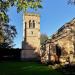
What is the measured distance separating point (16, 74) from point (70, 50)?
18188 millimetres

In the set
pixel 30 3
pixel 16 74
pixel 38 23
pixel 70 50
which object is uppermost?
pixel 38 23

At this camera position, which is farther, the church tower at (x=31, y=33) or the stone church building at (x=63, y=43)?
the church tower at (x=31, y=33)

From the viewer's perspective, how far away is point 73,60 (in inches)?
1576

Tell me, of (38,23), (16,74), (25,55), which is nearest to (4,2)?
(16,74)

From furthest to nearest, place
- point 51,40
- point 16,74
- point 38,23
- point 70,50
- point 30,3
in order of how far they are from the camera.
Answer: point 38,23 → point 51,40 → point 70,50 → point 16,74 → point 30,3

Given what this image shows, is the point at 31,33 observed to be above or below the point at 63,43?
above

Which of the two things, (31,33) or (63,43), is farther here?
(31,33)

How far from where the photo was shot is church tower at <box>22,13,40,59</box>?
245ft

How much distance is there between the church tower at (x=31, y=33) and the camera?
74.6 m

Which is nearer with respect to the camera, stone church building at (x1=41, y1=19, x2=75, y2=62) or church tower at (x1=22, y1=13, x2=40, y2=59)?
stone church building at (x1=41, y1=19, x2=75, y2=62)

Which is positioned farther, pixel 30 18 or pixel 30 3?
pixel 30 18

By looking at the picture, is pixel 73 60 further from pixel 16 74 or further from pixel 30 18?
pixel 30 18

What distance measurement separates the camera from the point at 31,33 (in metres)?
77.0

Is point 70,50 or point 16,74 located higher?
point 70,50
